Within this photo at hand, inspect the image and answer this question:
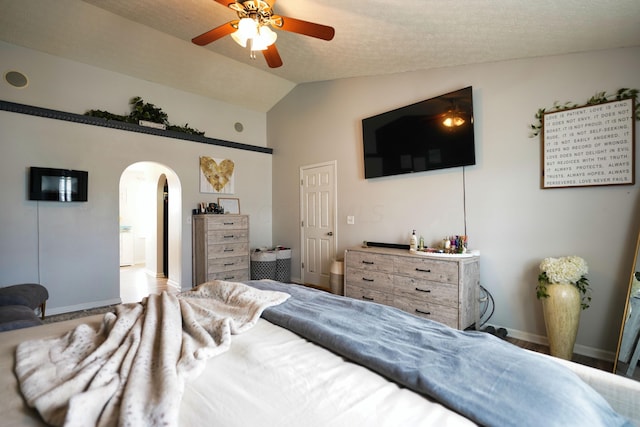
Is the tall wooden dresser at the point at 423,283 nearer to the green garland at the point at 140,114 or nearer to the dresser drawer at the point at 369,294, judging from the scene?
the dresser drawer at the point at 369,294

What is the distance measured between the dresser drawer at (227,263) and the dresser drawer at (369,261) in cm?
189

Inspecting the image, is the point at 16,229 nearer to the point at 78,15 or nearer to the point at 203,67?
the point at 78,15

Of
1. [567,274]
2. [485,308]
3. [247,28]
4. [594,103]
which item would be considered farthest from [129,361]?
[594,103]

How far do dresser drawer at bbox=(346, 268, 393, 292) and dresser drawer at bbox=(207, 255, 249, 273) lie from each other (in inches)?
74.2

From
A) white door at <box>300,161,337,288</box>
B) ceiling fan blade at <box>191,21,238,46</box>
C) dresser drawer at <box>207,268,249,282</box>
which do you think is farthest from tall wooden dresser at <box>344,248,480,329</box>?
ceiling fan blade at <box>191,21,238,46</box>

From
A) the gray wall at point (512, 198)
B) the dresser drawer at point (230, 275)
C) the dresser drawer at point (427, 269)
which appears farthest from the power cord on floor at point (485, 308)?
the dresser drawer at point (230, 275)

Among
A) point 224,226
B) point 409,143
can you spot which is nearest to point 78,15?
point 224,226

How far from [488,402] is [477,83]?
10.1 ft

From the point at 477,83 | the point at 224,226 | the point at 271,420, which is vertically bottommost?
the point at 271,420

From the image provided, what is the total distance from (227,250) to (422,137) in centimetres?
311

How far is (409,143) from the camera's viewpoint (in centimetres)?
347

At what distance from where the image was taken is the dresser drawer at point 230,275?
4349 mm

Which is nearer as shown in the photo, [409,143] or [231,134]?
[409,143]

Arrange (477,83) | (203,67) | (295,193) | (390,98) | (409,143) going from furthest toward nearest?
(295,193)
(203,67)
(390,98)
(409,143)
(477,83)
